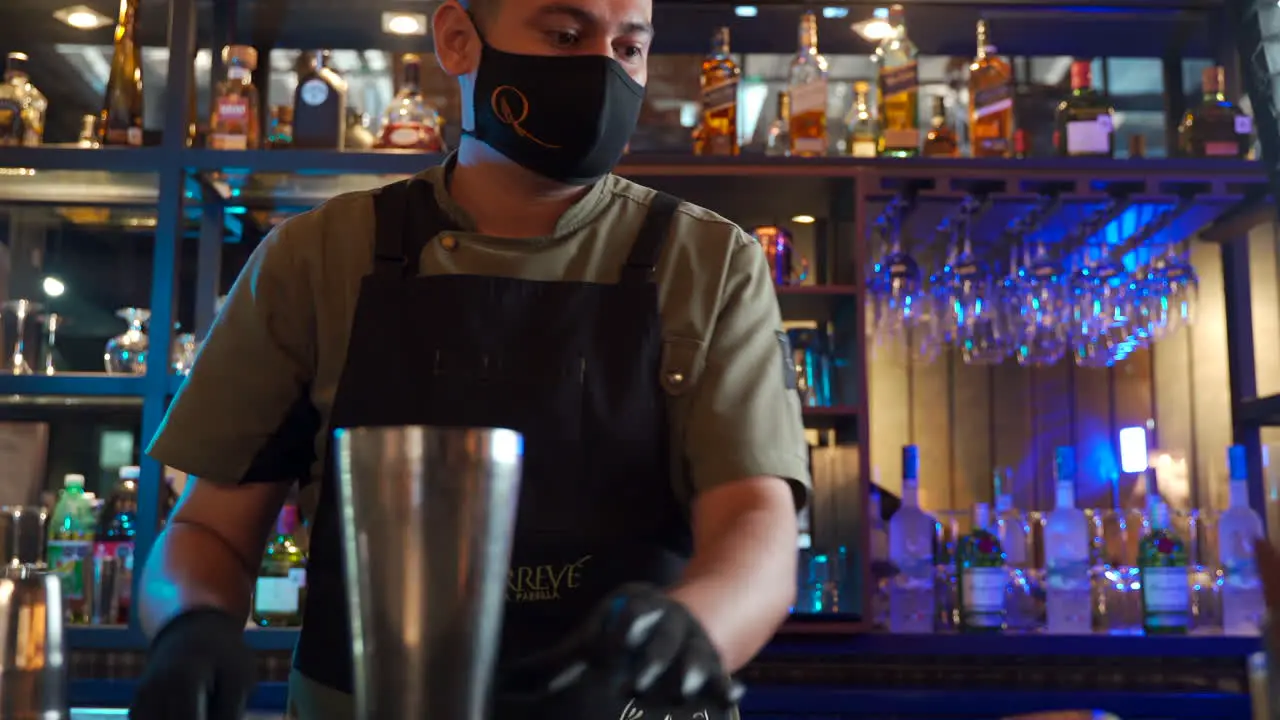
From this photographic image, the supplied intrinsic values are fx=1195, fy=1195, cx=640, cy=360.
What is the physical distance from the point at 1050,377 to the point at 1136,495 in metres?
0.38

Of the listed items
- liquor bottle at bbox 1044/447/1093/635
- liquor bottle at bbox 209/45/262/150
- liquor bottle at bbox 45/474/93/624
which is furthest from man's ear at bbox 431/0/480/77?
liquor bottle at bbox 1044/447/1093/635

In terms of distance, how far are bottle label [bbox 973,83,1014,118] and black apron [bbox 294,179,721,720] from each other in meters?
1.68

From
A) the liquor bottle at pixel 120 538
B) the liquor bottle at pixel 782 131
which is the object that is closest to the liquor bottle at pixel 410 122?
the liquor bottle at pixel 782 131

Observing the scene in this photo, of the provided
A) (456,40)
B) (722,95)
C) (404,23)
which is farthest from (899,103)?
(456,40)

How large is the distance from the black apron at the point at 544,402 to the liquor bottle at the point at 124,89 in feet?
5.68

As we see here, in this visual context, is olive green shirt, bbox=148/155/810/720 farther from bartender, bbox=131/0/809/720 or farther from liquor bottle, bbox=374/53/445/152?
liquor bottle, bbox=374/53/445/152

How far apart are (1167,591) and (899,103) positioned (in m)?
1.18

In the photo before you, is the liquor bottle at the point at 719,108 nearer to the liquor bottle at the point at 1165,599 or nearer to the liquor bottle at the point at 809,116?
the liquor bottle at the point at 809,116

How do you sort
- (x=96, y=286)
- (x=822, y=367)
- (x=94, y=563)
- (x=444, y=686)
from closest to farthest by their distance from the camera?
(x=444, y=686) < (x=94, y=563) < (x=822, y=367) < (x=96, y=286)

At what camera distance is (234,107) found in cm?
257

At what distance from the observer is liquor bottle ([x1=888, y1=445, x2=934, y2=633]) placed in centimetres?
251

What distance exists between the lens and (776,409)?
3.60 ft

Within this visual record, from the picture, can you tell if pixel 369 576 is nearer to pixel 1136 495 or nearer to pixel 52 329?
pixel 52 329

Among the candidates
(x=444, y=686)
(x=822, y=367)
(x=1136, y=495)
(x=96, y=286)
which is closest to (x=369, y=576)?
(x=444, y=686)
